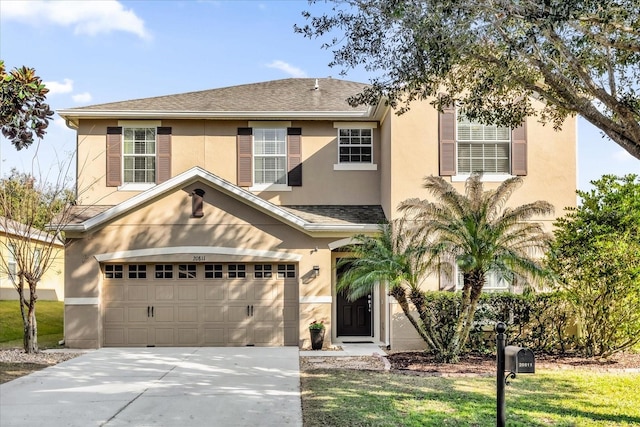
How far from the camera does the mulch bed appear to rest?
41.0ft

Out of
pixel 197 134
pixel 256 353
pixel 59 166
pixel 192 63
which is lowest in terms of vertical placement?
pixel 256 353

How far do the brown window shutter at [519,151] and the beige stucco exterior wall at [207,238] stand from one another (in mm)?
5119

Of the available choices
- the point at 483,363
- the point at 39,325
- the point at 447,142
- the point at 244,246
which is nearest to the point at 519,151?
the point at 447,142

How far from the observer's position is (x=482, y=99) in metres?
11.6

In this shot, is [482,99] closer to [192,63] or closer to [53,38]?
[192,63]

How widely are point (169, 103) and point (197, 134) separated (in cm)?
146

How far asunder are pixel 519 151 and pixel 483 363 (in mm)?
5974

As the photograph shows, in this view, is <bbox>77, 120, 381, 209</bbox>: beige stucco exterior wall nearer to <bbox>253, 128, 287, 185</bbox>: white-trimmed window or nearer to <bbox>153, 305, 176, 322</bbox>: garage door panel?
<bbox>253, 128, 287, 185</bbox>: white-trimmed window

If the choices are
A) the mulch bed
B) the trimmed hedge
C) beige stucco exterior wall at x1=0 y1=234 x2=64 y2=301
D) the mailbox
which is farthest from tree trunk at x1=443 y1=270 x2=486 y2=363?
beige stucco exterior wall at x1=0 y1=234 x2=64 y2=301

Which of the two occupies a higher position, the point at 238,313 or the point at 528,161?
the point at 528,161

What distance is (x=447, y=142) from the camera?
16.1 metres

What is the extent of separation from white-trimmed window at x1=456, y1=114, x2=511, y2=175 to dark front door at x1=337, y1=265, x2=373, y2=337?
4.58 m

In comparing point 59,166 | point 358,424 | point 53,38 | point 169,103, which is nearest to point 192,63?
point 169,103

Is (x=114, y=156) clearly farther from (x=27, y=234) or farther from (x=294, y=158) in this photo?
(x=294, y=158)
